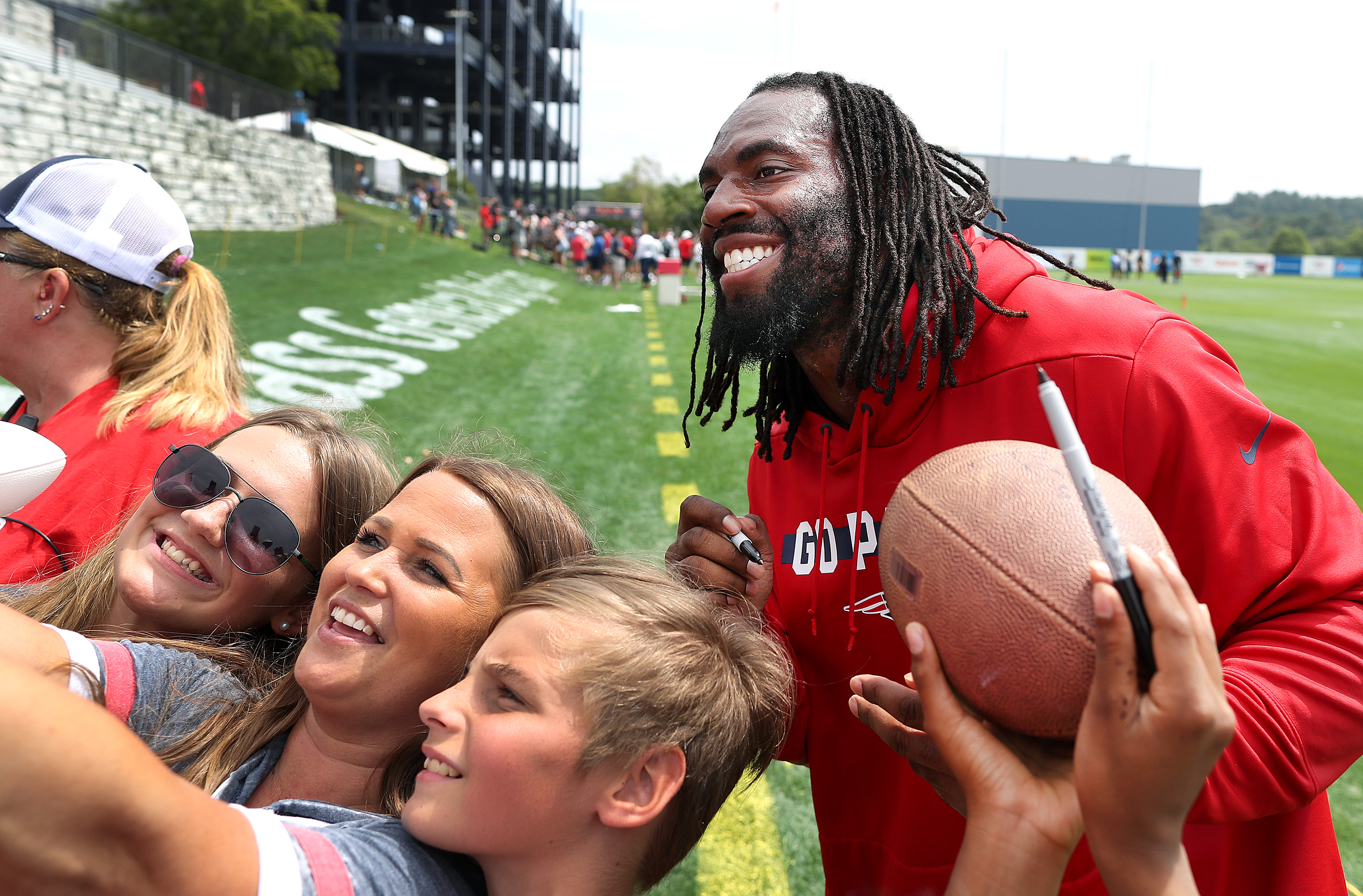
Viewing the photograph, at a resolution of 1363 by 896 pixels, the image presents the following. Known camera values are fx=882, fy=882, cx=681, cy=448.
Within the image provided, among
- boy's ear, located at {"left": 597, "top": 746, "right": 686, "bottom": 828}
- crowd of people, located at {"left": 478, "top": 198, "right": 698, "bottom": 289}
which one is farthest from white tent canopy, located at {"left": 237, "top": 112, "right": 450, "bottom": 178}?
boy's ear, located at {"left": 597, "top": 746, "right": 686, "bottom": 828}

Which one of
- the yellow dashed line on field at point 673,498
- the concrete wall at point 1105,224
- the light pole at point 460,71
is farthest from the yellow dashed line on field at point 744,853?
the concrete wall at point 1105,224

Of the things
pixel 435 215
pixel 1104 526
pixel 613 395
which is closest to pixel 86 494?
pixel 1104 526

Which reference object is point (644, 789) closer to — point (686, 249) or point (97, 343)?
point (97, 343)

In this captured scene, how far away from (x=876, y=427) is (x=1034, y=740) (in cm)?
82

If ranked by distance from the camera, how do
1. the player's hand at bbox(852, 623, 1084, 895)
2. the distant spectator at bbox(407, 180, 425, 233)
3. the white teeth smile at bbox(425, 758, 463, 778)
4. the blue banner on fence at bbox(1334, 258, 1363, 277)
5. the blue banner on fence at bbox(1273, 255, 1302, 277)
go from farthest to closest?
the blue banner on fence at bbox(1273, 255, 1302, 277) → the blue banner on fence at bbox(1334, 258, 1363, 277) → the distant spectator at bbox(407, 180, 425, 233) → the white teeth smile at bbox(425, 758, 463, 778) → the player's hand at bbox(852, 623, 1084, 895)

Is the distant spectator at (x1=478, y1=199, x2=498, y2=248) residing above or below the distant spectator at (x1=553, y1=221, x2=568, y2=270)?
above

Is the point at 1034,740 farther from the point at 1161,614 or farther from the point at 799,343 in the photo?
the point at 799,343

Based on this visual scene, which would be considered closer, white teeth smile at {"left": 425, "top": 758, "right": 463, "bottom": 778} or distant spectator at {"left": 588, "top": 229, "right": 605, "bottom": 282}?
white teeth smile at {"left": 425, "top": 758, "right": 463, "bottom": 778}

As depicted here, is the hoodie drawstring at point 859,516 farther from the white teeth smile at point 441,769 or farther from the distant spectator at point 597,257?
the distant spectator at point 597,257

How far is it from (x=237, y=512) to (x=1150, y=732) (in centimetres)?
194

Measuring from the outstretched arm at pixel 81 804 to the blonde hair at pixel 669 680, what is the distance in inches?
26.1

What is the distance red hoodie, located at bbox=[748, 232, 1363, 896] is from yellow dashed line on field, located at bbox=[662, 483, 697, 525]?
12.6ft

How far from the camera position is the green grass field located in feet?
10.7

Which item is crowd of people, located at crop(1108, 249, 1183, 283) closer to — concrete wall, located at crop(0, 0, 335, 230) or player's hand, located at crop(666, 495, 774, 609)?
concrete wall, located at crop(0, 0, 335, 230)
